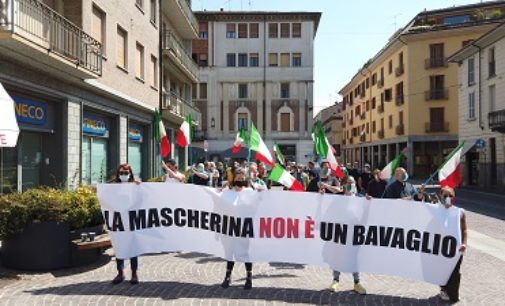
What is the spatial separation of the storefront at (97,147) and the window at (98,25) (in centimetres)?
240

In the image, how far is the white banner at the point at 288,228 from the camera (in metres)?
7.11

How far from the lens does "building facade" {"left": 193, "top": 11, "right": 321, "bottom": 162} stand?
169 feet

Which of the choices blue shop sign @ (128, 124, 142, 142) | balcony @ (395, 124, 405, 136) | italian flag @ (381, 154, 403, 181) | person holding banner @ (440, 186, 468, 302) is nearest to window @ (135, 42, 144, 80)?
A: blue shop sign @ (128, 124, 142, 142)

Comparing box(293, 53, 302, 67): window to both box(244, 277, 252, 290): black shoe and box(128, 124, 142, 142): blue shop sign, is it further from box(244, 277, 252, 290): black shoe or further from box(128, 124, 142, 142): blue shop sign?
box(244, 277, 252, 290): black shoe

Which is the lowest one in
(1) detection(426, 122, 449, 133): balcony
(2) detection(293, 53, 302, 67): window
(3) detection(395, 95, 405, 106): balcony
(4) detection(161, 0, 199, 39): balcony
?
(1) detection(426, 122, 449, 133): balcony

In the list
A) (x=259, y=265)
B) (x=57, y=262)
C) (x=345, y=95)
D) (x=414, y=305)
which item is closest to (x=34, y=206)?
(x=57, y=262)

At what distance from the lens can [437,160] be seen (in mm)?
47000

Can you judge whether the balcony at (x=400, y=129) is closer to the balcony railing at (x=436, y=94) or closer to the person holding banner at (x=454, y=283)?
the balcony railing at (x=436, y=94)

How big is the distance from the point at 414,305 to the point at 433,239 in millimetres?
1005

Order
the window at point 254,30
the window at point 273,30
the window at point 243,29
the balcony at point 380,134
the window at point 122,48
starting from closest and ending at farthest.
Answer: the window at point 122,48 → the window at point 273,30 → the window at point 254,30 → the window at point 243,29 → the balcony at point 380,134

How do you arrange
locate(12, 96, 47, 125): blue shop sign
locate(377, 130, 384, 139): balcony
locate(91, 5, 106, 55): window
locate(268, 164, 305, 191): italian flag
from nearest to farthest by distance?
locate(268, 164, 305, 191): italian flag → locate(12, 96, 47, 125): blue shop sign → locate(91, 5, 106, 55): window → locate(377, 130, 384, 139): balcony

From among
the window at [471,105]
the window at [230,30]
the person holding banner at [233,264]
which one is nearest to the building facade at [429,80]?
the window at [471,105]

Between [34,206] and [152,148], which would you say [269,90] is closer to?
[152,148]

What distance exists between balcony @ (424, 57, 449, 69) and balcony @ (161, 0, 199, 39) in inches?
935
